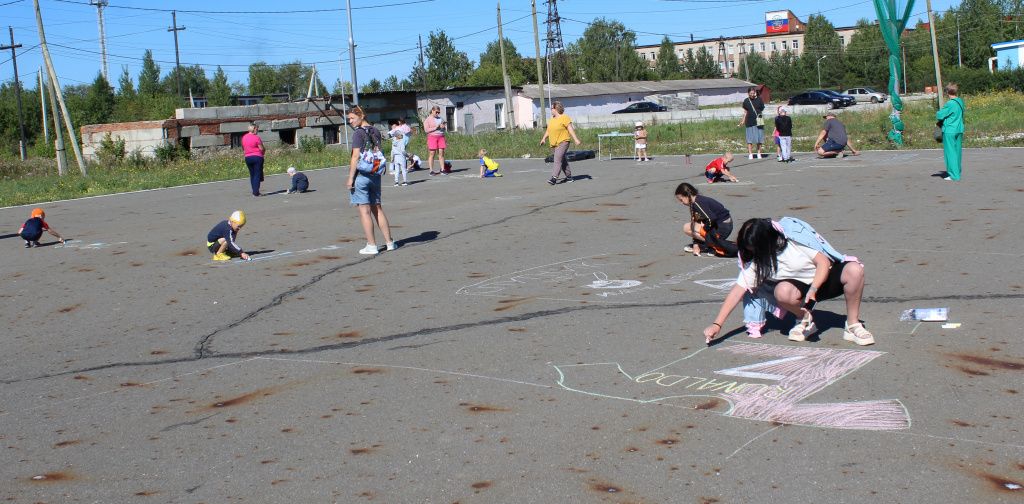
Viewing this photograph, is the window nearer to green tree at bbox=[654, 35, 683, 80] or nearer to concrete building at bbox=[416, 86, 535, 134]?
concrete building at bbox=[416, 86, 535, 134]

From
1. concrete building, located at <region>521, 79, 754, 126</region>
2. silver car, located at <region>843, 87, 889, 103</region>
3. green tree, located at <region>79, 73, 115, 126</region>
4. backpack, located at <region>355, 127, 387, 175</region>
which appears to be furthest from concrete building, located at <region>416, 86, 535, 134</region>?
backpack, located at <region>355, 127, 387, 175</region>

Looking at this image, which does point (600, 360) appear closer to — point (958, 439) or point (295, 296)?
point (958, 439)

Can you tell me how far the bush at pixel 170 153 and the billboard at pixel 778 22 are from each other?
383ft

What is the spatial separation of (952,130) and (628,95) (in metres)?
68.9

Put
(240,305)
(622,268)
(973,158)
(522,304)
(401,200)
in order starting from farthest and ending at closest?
(973,158) → (401,200) → (622,268) → (240,305) → (522,304)

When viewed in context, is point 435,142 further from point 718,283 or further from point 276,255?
point 718,283

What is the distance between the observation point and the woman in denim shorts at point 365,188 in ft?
40.7

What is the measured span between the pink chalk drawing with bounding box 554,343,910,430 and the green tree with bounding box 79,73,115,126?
3237 inches

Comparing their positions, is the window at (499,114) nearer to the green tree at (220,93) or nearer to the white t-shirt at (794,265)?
the green tree at (220,93)

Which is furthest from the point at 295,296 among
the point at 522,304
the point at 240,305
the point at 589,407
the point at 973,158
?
the point at 973,158

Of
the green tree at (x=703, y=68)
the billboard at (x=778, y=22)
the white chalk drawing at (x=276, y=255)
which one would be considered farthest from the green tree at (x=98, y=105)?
the billboard at (x=778, y=22)

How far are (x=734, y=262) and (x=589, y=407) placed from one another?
17.3 ft

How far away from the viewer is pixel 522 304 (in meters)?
9.16

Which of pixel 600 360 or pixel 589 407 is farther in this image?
pixel 600 360
